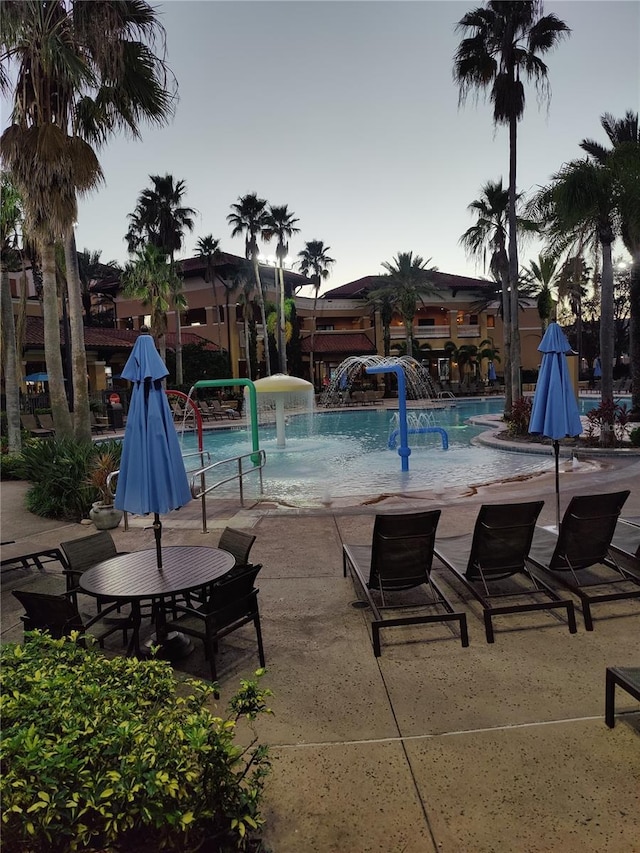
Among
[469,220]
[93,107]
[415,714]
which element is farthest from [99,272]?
[415,714]

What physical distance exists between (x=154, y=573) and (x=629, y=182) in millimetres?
16619

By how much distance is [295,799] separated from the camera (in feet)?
9.48

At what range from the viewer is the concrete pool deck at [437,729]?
2.67m

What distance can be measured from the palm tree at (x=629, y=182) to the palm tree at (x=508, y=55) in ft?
9.85

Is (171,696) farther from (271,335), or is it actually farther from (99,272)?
(99,272)

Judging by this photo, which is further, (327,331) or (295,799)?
(327,331)

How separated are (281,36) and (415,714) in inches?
348

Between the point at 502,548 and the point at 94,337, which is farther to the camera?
the point at 94,337

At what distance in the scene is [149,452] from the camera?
16.3ft

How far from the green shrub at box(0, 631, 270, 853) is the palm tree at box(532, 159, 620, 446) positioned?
52.6 feet

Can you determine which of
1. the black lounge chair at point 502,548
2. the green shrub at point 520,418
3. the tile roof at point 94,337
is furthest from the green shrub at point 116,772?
the tile roof at point 94,337

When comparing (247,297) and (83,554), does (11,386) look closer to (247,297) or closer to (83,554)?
(83,554)

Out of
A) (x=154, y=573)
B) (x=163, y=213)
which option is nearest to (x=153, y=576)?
(x=154, y=573)

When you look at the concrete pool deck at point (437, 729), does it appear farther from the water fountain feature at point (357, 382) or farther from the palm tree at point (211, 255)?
the palm tree at point (211, 255)
